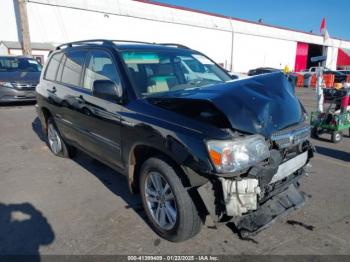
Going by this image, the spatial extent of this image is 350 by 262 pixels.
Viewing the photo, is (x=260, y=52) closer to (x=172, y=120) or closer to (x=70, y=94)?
(x=70, y=94)

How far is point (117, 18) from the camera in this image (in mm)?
26000

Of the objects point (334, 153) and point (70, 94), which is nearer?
point (70, 94)

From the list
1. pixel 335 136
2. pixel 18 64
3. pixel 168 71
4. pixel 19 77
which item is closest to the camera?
pixel 168 71

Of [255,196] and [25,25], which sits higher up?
[25,25]

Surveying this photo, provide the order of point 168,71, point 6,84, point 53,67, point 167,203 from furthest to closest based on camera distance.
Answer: point 6,84
point 53,67
point 168,71
point 167,203

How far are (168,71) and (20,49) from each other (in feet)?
66.0

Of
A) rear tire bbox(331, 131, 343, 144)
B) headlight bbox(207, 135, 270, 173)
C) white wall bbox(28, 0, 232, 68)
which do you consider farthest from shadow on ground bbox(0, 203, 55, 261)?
white wall bbox(28, 0, 232, 68)

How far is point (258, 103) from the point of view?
2.80m

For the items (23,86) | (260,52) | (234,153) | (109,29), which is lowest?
(23,86)

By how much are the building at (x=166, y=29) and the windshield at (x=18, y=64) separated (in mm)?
11438

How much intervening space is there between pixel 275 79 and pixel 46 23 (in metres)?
23.2

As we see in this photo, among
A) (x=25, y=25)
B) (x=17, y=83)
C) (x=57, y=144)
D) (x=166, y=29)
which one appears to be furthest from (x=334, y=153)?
(x=166, y=29)

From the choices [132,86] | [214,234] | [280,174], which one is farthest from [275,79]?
[214,234]

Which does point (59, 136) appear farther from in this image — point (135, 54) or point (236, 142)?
point (236, 142)
